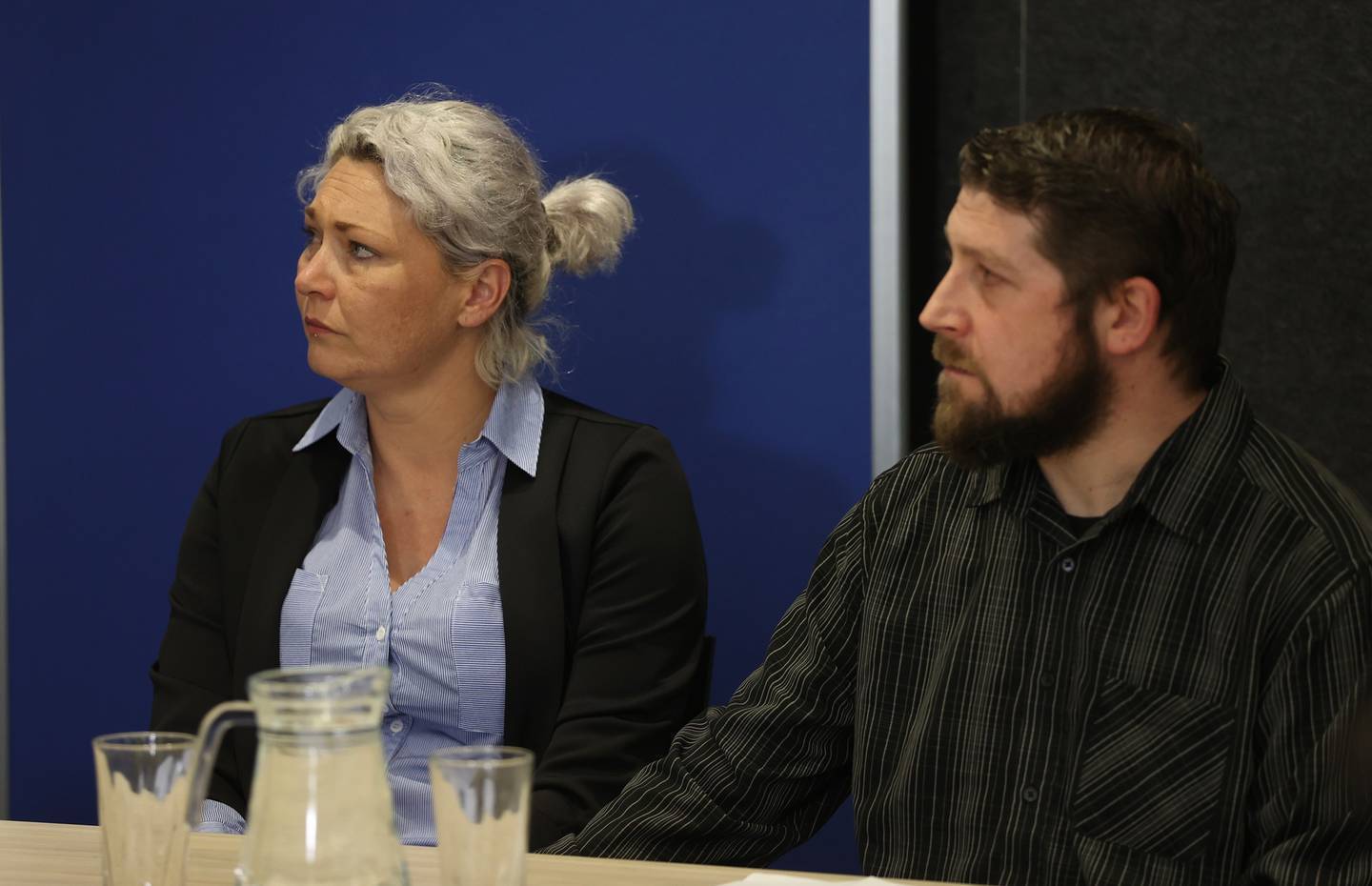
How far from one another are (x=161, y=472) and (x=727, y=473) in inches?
40.9

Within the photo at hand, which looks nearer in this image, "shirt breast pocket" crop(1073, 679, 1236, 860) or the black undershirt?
"shirt breast pocket" crop(1073, 679, 1236, 860)

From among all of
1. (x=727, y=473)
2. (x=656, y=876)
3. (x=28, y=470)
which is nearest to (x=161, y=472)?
(x=28, y=470)

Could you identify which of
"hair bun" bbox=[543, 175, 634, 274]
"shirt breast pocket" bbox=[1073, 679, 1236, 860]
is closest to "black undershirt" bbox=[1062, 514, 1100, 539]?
"shirt breast pocket" bbox=[1073, 679, 1236, 860]

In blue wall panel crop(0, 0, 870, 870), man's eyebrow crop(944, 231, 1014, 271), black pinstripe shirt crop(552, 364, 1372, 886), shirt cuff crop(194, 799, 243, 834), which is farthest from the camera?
blue wall panel crop(0, 0, 870, 870)

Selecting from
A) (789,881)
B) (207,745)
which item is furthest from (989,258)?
(207,745)

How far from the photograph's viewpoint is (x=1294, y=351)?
7.38 feet

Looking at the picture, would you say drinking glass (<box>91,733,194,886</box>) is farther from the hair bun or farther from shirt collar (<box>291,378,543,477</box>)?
the hair bun

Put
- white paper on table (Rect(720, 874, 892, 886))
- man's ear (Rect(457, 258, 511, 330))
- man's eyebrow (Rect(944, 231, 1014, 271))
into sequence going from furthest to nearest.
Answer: man's ear (Rect(457, 258, 511, 330))
man's eyebrow (Rect(944, 231, 1014, 271))
white paper on table (Rect(720, 874, 892, 886))

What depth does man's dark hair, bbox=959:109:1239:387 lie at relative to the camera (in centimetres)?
159

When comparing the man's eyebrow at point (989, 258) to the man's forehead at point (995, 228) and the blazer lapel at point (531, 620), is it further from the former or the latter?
the blazer lapel at point (531, 620)

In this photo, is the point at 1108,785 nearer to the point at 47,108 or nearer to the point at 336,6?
the point at 336,6

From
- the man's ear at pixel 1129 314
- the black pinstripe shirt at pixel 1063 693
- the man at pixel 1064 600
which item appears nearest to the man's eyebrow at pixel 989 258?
the man at pixel 1064 600

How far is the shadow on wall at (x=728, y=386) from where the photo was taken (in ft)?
8.12

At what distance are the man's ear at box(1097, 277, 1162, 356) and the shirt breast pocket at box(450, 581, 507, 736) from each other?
0.90 meters
